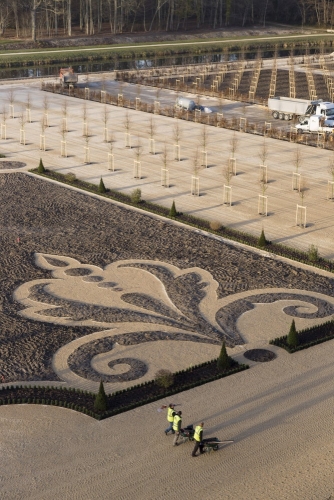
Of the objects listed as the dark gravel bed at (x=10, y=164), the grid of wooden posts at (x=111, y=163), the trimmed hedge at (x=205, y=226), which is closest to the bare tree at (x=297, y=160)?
the trimmed hedge at (x=205, y=226)

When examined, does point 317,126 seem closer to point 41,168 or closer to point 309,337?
point 41,168

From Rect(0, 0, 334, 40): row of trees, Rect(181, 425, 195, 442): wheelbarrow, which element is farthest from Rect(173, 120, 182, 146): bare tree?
Rect(0, 0, 334, 40): row of trees

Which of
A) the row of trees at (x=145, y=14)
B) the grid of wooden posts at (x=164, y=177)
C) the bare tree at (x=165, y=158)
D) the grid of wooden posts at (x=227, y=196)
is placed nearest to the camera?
the grid of wooden posts at (x=227, y=196)

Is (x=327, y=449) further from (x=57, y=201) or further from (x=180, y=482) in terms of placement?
(x=57, y=201)

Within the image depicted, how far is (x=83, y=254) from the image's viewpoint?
1608 inches

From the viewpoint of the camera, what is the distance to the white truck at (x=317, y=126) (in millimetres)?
69000

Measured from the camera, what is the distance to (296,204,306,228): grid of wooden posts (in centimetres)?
4503

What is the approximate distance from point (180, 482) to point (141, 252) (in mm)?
18584

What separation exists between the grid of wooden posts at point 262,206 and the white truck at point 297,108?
25768 mm

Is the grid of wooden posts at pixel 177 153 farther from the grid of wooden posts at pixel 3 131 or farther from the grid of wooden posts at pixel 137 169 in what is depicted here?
the grid of wooden posts at pixel 3 131

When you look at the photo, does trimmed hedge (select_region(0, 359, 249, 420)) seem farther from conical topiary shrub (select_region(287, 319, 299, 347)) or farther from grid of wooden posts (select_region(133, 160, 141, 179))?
grid of wooden posts (select_region(133, 160, 141, 179))

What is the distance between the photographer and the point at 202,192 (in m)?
51.7

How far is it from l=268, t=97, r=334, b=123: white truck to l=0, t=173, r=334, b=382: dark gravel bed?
95.8 ft

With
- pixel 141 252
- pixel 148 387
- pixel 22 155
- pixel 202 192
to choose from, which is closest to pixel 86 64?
pixel 22 155
